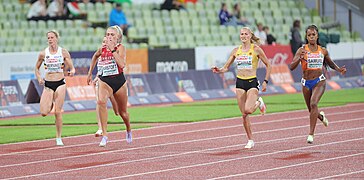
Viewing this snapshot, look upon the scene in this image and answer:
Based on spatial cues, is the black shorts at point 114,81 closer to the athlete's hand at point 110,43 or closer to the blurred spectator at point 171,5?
the athlete's hand at point 110,43

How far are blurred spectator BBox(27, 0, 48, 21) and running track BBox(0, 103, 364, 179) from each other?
11.8m

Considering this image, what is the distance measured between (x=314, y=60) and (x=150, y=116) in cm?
842

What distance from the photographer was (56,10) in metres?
31.8

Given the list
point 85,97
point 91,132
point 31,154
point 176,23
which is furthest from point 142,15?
point 31,154

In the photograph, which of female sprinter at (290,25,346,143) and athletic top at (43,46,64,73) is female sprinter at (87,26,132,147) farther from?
female sprinter at (290,25,346,143)

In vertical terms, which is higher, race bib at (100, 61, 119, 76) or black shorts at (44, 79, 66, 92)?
race bib at (100, 61, 119, 76)

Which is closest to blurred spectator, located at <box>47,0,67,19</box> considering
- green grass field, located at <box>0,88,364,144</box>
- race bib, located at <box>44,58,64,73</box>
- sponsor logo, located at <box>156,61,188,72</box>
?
sponsor logo, located at <box>156,61,188,72</box>

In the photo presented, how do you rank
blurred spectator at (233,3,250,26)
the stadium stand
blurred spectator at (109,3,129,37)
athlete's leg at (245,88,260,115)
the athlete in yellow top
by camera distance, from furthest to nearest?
1. blurred spectator at (233,3,250,26)
2. blurred spectator at (109,3,129,37)
3. the stadium stand
4. the athlete in yellow top
5. athlete's leg at (245,88,260,115)

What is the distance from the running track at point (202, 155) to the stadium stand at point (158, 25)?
1123 centimetres

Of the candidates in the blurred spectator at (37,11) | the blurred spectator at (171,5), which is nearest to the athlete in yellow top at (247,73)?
the blurred spectator at (37,11)

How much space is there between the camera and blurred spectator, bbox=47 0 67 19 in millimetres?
31703

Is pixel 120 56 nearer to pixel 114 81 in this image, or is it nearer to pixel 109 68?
pixel 109 68

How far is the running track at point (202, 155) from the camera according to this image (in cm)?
1255

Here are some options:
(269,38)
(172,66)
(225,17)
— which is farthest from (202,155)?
(225,17)
